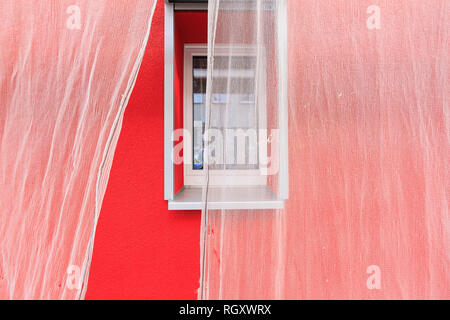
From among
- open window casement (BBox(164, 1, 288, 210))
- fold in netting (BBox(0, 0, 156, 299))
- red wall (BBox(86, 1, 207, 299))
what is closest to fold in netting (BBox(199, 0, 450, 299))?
open window casement (BBox(164, 1, 288, 210))

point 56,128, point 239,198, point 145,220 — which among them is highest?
point 56,128

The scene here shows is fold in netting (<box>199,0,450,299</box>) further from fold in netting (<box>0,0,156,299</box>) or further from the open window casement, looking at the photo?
fold in netting (<box>0,0,156,299</box>)

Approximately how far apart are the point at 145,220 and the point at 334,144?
2.23 ft

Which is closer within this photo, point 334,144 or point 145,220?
point 334,144

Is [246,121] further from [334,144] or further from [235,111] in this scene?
[334,144]

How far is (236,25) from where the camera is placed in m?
0.36

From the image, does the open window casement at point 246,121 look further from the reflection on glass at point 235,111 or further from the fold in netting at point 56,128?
the fold in netting at point 56,128

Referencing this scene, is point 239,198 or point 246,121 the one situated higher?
point 246,121

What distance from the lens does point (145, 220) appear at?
786mm

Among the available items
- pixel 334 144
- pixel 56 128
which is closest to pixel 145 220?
pixel 56 128

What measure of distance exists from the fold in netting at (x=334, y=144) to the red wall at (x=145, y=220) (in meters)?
0.48

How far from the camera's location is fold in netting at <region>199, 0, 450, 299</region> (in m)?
0.34

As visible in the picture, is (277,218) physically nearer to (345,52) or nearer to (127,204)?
(345,52)

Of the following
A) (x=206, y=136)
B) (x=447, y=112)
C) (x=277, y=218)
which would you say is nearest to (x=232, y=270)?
(x=277, y=218)
